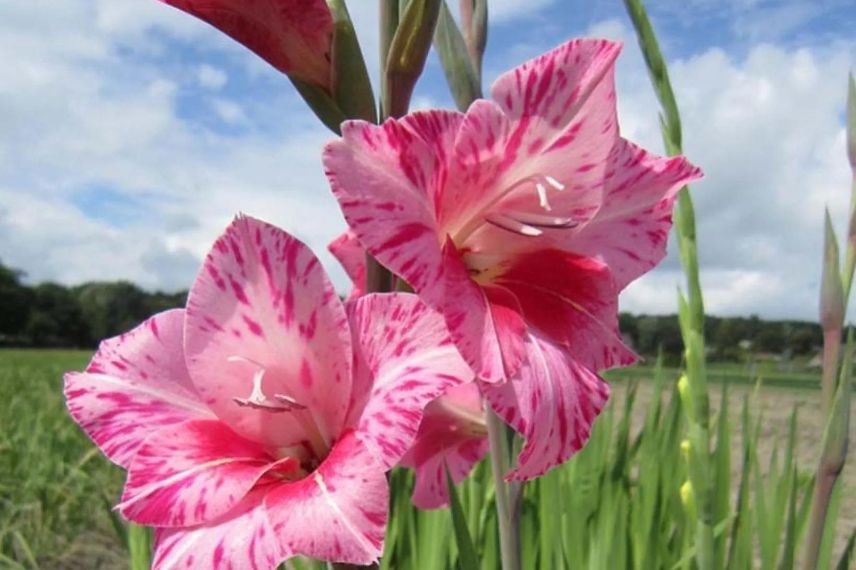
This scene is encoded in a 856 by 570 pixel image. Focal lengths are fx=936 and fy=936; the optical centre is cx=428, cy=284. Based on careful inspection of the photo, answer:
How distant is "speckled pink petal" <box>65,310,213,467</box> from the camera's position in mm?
636

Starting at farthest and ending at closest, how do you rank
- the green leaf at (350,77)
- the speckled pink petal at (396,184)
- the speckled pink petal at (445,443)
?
1. the speckled pink petal at (445,443)
2. the green leaf at (350,77)
3. the speckled pink petal at (396,184)

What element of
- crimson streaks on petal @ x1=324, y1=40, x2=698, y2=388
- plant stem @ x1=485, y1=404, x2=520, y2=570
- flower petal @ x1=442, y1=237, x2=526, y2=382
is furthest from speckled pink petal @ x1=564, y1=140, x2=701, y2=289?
plant stem @ x1=485, y1=404, x2=520, y2=570

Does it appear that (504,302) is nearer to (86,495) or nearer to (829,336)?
(829,336)

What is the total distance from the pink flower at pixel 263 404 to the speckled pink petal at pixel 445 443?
0.23 metres

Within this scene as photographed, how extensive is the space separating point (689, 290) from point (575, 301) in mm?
204

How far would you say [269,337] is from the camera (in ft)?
1.99

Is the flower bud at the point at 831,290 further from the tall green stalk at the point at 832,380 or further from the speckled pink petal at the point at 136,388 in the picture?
the speckled pink petal at the point at 136,388

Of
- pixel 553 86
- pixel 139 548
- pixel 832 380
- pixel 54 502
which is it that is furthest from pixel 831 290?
pixel 54 502

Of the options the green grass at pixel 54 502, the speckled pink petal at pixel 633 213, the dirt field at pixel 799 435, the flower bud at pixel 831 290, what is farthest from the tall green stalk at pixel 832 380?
the dirt field at pixel 799 435

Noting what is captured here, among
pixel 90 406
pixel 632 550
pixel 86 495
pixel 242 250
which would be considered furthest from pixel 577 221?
pixel 86 495

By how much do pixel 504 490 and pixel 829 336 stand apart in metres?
0.34

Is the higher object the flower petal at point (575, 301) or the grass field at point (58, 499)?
the flower petal at point (575, 301)

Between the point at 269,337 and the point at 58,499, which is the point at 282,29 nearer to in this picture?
the point at 269,337

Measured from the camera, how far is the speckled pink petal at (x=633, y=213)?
2.09 ft
